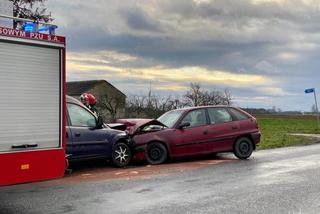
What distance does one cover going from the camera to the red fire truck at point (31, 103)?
22.8 ft

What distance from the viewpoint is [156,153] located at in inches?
530

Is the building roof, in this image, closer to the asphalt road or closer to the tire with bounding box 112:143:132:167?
the tire with bounding box 112:143:132:167

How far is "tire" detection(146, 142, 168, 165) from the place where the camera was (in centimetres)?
1338

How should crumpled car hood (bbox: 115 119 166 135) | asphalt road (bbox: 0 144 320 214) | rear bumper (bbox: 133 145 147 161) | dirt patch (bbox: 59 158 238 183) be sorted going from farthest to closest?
1. crumpled car hood (bbox: 115 119 166 135)
2. rear bumper (bbox: 133 145 147 161)
3. dirt patch (bbox: 59 158 238 183)
4. asphalt road (bbox: 0 144 320 214)

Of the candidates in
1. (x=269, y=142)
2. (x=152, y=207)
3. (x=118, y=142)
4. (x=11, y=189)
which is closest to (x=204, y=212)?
(x=152, y=207)

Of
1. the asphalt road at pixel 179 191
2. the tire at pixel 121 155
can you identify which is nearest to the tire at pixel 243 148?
the asphalt road at pixel 179 191

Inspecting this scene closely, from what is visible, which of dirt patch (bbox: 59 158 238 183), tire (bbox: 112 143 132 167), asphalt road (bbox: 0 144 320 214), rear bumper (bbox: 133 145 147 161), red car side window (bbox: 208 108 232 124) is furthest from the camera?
red car side window (bbox: 208 108 232 124)

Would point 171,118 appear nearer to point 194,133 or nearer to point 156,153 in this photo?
point 194,133

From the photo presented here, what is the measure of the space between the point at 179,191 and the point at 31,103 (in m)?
3.26

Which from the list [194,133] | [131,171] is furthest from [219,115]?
[131,171]

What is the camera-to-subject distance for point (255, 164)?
42.6 feet

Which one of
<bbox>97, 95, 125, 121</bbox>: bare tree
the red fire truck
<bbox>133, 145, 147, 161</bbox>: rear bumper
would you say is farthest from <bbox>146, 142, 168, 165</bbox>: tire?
<bbox>97, 95, 125, 121</bbox>: bare tree

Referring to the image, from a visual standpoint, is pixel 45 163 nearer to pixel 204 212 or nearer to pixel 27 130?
pixel 27 130

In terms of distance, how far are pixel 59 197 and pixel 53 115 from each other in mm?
1917
